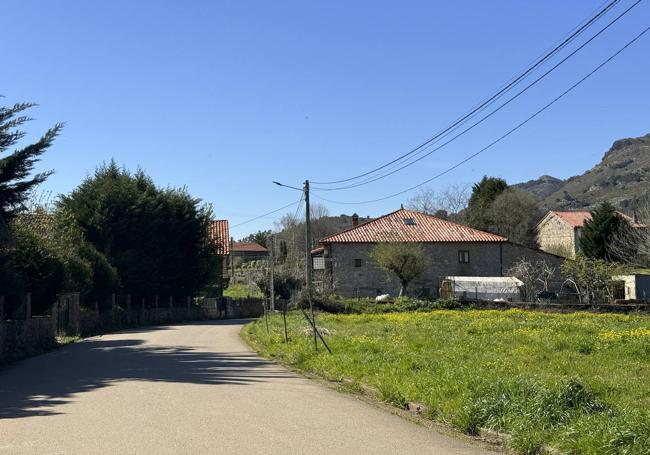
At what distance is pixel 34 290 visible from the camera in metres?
26.1

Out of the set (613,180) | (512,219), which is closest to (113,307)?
(512,219)

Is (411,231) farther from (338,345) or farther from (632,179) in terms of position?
(632,179)

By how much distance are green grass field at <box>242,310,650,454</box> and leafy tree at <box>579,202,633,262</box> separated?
38968 mm

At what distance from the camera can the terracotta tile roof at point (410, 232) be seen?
60.9 meters

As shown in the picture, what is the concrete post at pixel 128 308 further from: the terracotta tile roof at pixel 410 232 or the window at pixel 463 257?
the window at pixel 463 257

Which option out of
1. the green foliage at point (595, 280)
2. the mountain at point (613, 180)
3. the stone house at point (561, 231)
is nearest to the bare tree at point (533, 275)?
the green foliage at point (595, 280)

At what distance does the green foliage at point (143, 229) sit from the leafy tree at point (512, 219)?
3921 cm

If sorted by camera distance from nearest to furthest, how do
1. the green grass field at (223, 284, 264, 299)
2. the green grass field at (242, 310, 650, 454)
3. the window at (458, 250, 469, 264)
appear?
the green grass field at (242, 310, 650, 454) < the window at (458, 250, 469, 264) < the green grass field at (223, 284, 264, 299)

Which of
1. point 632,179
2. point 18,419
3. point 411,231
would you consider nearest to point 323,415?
point 18,419

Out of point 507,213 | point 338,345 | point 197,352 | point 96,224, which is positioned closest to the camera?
point 338,345

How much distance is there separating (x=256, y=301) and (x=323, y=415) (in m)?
52.5

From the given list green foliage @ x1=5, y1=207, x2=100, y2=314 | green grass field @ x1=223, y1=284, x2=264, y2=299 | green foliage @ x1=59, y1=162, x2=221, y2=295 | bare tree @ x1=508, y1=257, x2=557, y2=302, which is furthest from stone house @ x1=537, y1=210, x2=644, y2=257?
green foliage @ x1=5, y1=207, x2=100, y2=314

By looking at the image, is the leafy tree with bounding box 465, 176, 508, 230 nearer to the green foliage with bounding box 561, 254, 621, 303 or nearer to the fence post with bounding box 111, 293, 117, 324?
the green foliage with bounding box 561, 254, 621, 303

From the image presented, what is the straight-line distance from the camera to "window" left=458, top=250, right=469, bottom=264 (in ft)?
201
